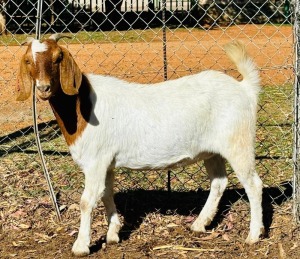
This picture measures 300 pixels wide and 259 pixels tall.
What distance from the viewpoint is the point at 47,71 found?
3.90 m

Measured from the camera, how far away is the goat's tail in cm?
452

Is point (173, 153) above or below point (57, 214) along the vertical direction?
above

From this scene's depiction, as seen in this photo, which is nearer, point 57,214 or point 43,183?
point 57,214

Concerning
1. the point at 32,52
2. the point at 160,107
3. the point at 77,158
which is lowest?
the point at 77,158

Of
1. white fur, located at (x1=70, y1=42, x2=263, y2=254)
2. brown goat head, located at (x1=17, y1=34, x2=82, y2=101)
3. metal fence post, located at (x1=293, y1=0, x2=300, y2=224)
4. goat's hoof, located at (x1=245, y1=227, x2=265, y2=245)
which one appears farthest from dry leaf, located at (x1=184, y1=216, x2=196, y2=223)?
brown goat head, located at (x1=17, y1=34, x2=82, y2=101)

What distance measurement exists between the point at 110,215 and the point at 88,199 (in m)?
0.44

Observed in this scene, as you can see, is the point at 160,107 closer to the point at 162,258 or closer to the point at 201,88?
the point at 201,88

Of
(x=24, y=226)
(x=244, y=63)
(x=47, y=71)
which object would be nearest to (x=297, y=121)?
(x=244, y=63)

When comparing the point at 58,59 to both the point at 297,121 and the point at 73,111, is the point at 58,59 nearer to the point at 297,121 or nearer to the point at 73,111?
the point at 73,111

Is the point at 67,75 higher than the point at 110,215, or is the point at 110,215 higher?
the point at 67,75

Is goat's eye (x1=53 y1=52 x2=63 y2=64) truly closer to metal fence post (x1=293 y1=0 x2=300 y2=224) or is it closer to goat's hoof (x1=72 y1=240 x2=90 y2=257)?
goat's hoof (x1=72 y1=240 x2=90 y2=257)

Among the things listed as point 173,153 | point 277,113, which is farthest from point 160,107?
point 277,113

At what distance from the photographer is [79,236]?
4.38 m

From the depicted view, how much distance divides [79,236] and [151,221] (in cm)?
80
